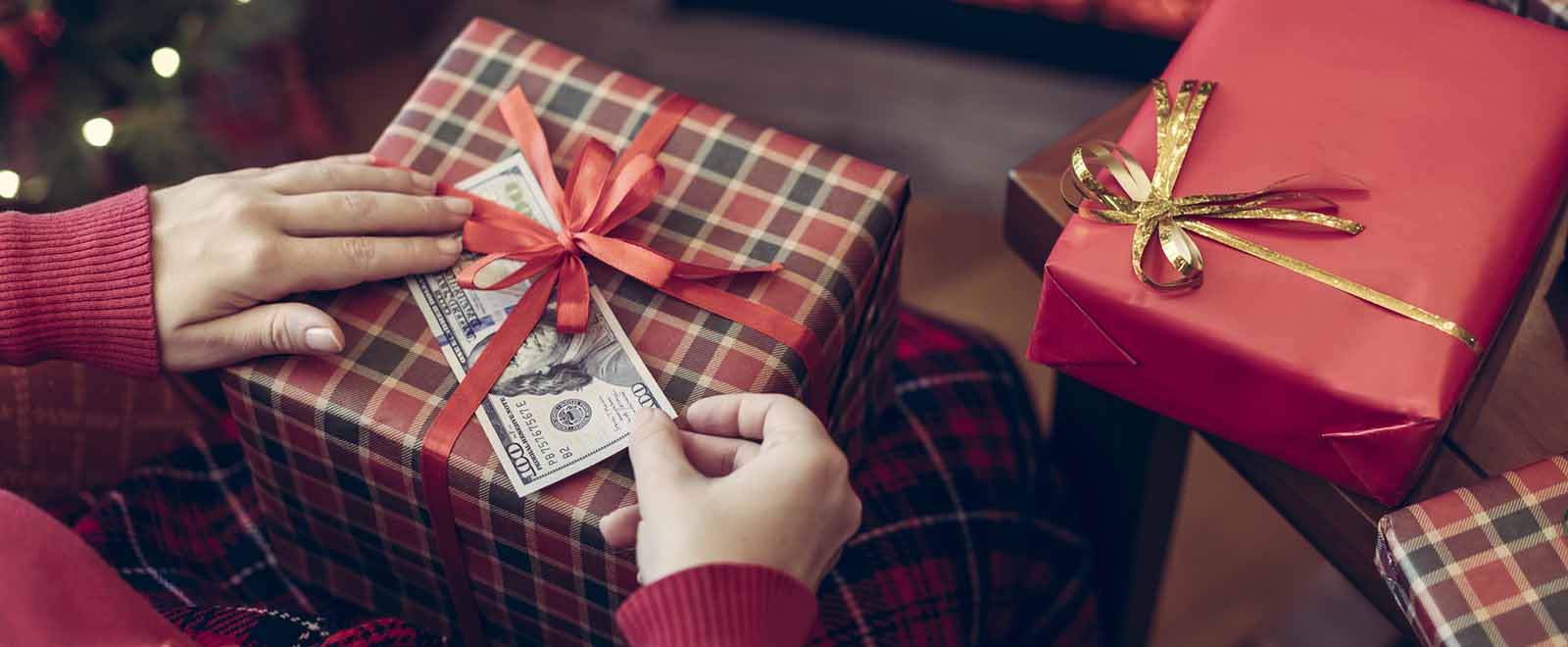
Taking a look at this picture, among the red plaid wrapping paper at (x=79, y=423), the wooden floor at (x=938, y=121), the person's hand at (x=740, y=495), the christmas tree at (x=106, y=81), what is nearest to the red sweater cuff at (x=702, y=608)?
the person's hand at (x=740, y=495)

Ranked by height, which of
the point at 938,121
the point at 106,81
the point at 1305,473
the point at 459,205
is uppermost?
the point at 459,205

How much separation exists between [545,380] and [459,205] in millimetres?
153

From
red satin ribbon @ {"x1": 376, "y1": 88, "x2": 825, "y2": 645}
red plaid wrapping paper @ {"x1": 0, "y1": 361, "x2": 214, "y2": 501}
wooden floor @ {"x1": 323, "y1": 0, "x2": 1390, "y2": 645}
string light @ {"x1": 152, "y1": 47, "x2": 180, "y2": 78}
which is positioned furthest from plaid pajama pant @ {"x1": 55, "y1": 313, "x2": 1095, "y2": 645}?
string light @ {"x1": 152, "y1": 47, "x2": 180, "y2": 78}

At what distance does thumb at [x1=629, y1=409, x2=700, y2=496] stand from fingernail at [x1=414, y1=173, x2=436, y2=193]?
10.7 inches

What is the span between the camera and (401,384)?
829 mm

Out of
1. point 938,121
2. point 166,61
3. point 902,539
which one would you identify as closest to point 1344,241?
point 902,539

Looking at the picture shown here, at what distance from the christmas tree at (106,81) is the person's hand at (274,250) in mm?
784

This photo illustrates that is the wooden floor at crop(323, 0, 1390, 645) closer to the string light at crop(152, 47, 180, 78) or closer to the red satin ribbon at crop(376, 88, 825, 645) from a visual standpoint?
the string light at crop(152, 47, 180, 78)

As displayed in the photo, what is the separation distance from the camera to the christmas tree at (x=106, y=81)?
1.52 metres

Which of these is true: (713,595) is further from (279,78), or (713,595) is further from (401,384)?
(279,78)

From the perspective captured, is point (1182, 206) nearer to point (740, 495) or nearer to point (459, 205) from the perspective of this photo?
point (740, 495)

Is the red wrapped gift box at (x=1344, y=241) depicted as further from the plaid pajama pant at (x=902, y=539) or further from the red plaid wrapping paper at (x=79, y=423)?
the red plaid wrapping paper at (x=79, y=423)

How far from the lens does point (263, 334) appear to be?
821 mm

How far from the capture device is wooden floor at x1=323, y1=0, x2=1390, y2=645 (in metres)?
1.63
